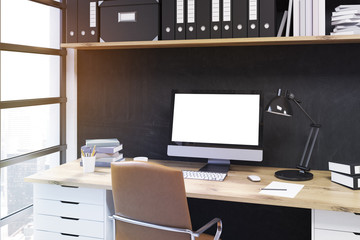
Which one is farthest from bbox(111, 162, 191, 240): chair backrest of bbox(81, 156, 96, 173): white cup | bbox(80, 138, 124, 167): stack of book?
bbox(80, 138, 124, 167): stack of book

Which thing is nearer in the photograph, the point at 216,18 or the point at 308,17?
the point at 308,17

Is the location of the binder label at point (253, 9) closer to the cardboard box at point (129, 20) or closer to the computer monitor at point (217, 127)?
the computer monitor at point (217, 127)

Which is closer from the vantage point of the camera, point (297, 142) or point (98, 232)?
point (98, 232)

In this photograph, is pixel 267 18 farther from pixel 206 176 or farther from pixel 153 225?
pixel 153 225

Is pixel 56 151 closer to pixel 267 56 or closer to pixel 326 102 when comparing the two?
pixel 267 56

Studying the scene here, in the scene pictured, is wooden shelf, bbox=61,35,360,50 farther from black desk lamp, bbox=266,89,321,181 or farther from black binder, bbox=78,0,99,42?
black desk lamp, bbox=266,89,321,181

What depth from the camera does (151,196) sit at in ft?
5.42

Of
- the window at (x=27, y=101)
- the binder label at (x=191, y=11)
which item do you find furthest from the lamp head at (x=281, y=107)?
the window at (x=27, y=101)

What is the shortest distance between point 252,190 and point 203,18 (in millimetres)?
1031

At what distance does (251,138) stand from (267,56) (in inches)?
21.8

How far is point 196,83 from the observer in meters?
2.59

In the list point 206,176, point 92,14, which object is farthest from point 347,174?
point 92,14

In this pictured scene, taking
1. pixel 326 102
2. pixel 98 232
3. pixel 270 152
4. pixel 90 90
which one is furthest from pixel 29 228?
pixel 326 102

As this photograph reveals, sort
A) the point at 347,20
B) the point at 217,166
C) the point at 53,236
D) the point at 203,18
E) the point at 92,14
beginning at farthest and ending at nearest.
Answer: the point at 92,14 → the point at 217,166 → the point at 203,18 → the point at 53,236 → the point at 347,20
